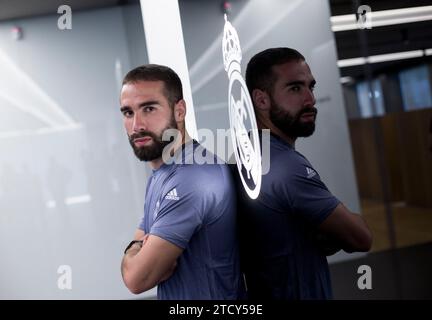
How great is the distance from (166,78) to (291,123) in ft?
2.01

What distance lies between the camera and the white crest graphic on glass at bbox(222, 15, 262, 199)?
1.76 meters

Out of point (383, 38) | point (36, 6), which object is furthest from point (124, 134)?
point (383, 38)

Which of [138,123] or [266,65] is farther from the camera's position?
[138,123]

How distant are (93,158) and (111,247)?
446 millimetres

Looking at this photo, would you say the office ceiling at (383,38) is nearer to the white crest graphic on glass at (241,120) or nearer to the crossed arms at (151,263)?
the white crest graphic on glass at (241,120)

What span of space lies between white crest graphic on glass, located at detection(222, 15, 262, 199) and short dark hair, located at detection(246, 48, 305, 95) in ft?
0.16

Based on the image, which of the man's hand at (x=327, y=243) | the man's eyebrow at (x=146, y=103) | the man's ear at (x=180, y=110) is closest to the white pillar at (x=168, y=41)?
the man's ear at (x=180, y=110)

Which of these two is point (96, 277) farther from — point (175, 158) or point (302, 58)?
point (302, 58)

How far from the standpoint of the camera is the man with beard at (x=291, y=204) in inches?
62.0

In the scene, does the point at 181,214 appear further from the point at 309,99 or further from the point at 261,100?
the point at 309,99

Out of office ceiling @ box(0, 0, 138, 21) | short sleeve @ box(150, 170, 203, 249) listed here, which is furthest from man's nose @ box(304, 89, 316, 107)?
office ceiling @ box(0, 0, 138, 21)

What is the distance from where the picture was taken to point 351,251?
156cm

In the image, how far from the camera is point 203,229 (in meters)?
1.84

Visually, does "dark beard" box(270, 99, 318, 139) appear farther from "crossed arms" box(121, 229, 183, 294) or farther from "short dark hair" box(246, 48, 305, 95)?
"crossed arms" box(121, 229, 183, 294)
